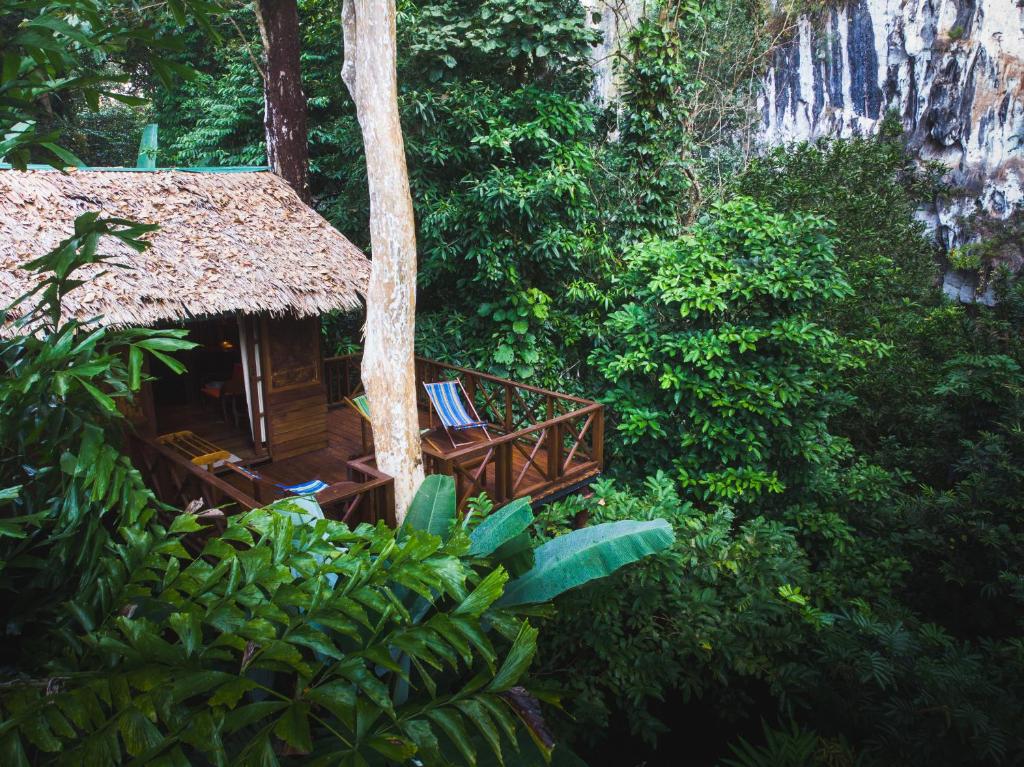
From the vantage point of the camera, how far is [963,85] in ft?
53.0

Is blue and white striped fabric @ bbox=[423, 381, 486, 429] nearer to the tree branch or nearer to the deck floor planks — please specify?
the deck floor planks

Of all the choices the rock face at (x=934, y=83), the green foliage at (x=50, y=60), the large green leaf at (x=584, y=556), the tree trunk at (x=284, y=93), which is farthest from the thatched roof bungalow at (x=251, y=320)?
the rock face at (x=934, y=83)

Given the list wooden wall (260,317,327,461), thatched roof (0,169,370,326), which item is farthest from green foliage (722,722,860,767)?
wooden wall (260,317,327,461)

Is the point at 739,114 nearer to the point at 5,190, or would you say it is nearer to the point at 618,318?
the point at 618,318

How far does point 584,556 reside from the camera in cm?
344

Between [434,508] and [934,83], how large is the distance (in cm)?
1911

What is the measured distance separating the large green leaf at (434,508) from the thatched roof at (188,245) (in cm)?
259

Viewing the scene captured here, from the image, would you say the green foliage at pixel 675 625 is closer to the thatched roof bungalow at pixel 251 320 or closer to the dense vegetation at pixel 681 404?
the dense vegetation at pixel 681 404

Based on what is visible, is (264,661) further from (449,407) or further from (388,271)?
(449,407)

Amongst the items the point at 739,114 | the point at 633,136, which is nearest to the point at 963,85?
the point at 739,114

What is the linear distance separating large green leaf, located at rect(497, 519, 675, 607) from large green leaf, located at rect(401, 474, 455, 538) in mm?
548

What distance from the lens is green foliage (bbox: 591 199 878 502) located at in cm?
646

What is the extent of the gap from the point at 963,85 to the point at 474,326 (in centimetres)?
1550

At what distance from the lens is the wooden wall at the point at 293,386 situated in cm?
664
